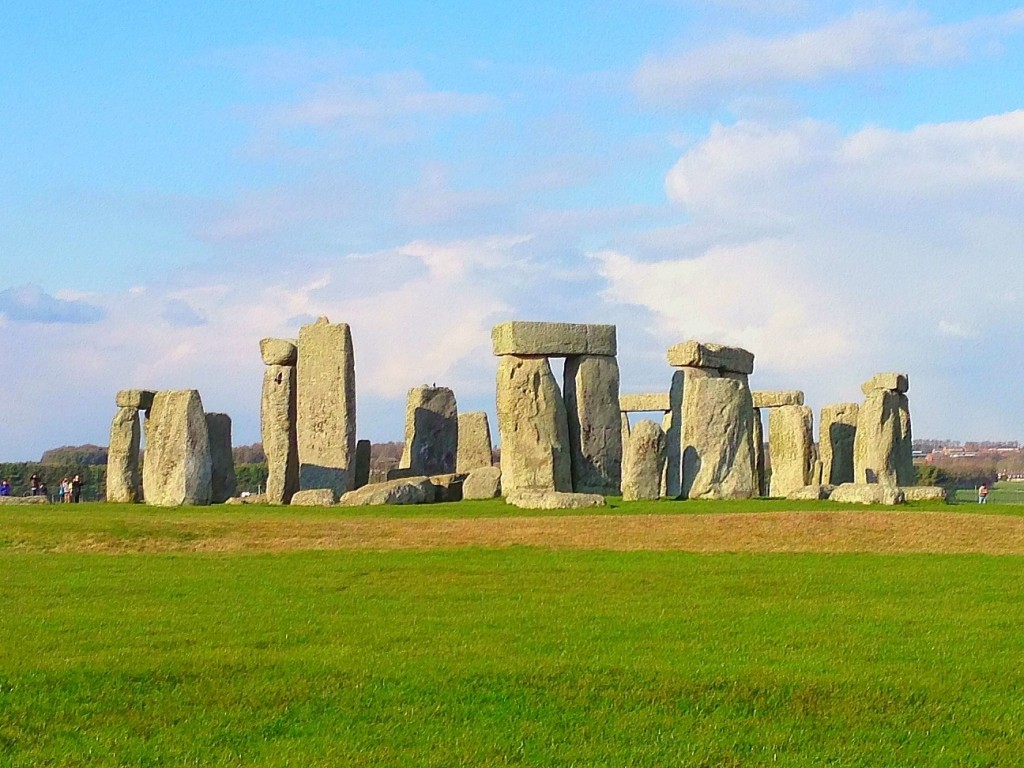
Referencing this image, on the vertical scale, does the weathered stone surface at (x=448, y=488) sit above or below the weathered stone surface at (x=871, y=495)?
above

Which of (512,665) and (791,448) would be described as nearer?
(512,665)

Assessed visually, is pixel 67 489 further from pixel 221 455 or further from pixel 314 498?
pixel 314 498

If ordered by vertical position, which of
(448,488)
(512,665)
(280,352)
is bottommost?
(512,665)

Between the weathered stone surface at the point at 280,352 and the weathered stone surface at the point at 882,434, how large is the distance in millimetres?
11420

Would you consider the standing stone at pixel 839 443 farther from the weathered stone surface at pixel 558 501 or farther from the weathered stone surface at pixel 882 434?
the weathered stone surface at pixel 558 501

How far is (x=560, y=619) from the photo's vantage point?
10633mm

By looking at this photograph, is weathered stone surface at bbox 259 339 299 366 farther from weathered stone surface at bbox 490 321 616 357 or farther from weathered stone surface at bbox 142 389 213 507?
weathered stone surface at bbox 490 321 616 357

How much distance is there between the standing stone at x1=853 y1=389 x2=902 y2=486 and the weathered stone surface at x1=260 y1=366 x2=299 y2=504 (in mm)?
11329

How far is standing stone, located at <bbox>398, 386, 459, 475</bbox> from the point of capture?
29.2 m

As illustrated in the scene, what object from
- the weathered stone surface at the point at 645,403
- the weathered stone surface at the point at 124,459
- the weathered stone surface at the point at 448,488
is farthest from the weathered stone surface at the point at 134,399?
the weathered stone surface at the point at 645,403

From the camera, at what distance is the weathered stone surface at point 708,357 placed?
82.7ft

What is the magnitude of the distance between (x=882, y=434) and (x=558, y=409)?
7064 millimetres

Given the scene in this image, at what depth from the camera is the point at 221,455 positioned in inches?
1119

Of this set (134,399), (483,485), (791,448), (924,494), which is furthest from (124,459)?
(924,494)
